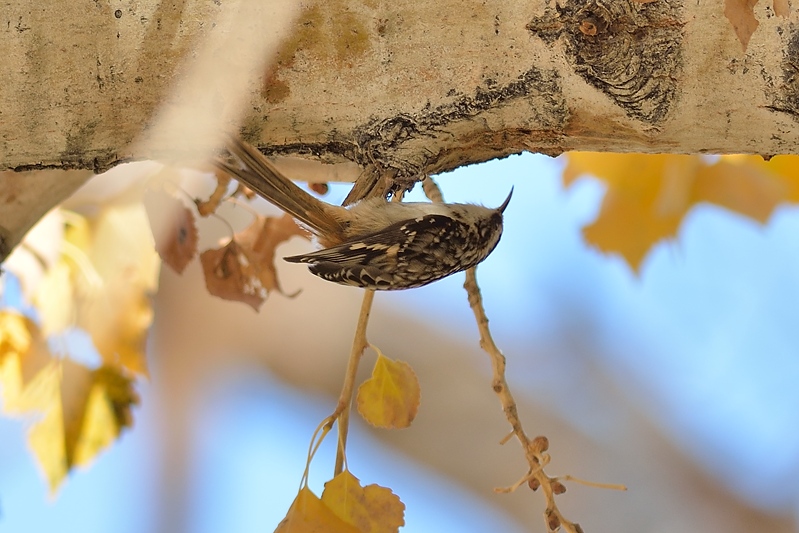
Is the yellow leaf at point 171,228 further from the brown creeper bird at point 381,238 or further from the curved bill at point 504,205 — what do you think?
the curved bill at point 504,205

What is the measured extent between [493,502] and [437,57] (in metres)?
3.43

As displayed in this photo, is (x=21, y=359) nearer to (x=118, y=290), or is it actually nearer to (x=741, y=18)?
(x=118, y=290)

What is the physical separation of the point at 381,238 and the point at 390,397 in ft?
1.09

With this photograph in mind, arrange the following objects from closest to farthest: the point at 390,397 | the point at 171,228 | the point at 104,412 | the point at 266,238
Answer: the point at 390,397, the point at 171,228, the point at 266,238, the point at 104,412

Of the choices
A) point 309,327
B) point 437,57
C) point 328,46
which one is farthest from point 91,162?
point 309,327

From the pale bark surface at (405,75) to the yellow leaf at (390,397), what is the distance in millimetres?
456

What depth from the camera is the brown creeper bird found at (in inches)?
63.4

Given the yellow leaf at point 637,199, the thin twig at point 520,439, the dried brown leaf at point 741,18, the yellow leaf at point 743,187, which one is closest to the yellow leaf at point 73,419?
the thin twig at point 520,439

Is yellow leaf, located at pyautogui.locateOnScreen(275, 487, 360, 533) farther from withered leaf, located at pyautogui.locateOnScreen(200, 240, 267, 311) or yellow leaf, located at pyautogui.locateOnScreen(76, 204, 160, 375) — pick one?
yellow leaf, located at pyautogui.locateOnScreen(76, 204, 160, 375)

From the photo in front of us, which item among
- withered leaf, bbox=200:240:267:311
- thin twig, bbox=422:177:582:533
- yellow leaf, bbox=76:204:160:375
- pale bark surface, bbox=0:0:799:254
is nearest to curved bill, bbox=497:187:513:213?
thin twig, bbox=422:177:582:533

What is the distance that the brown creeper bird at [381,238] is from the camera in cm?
161

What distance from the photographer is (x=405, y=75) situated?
3.91 ft

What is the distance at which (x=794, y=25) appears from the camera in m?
1.12

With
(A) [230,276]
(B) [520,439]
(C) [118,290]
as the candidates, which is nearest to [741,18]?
(B) [520,439]
